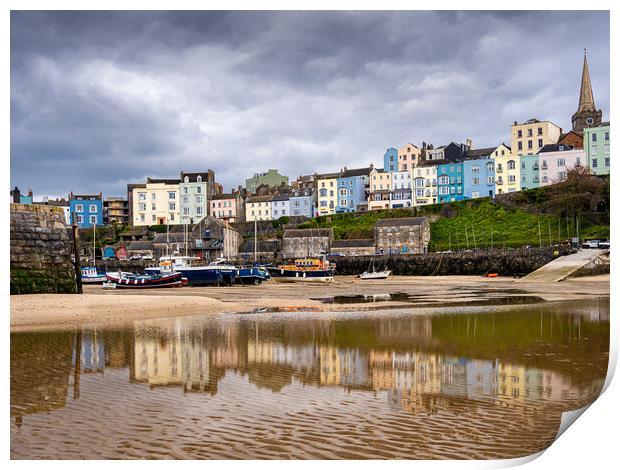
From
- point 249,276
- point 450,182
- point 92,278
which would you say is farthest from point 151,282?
point 450,182

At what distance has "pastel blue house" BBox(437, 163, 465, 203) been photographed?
53.2m

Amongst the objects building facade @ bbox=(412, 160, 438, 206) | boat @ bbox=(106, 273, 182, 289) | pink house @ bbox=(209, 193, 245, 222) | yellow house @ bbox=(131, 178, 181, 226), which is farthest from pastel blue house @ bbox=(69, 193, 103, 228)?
boat @ bbox=(106, 273, 182, 289)

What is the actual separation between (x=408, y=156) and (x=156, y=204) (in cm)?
2954

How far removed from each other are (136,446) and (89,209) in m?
66.2

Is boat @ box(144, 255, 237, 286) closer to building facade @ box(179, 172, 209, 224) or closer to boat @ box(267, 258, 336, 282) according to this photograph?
boat @ box(267, 258, 336, 282)

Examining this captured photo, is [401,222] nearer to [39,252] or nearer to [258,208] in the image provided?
[258,208]

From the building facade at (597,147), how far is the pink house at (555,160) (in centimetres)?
152

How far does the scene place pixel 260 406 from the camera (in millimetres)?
5074

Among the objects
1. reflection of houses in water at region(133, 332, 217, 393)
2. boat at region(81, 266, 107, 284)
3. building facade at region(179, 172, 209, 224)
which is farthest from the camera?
building facade at region(179, 172, 209, 224)

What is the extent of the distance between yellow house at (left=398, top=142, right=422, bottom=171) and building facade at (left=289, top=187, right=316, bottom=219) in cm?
1073

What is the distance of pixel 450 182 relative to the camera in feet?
175

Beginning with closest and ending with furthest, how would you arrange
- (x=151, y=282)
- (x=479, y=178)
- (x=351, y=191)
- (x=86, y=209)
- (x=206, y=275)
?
(x=151, y=282) < (x=206, y=275) < (x=479, y=178) < (x=351, y=191) < (x=86, y=209)

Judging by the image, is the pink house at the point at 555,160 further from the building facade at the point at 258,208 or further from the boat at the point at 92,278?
the boat at the point at 92,278

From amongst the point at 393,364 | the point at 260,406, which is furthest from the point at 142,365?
the point at 393,364
